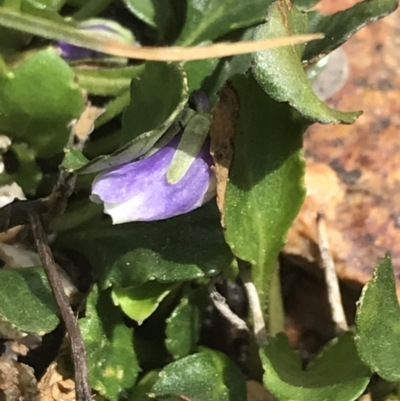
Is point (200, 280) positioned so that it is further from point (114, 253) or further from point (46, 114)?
point (46, 114)

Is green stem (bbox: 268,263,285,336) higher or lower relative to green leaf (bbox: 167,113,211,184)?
lower

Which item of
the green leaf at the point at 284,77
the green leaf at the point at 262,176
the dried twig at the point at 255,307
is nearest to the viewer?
the green leaf at the point at 284,77

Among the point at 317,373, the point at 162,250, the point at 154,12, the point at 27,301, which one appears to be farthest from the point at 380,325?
the point at 154,12

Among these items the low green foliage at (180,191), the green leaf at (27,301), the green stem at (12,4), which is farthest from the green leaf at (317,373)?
the green stem at (12,4)

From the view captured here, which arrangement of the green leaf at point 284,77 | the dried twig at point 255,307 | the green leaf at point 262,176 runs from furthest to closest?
the dried twig at point 255,307 → the green leaf at point 262,176 → the green leaf at point 284,77

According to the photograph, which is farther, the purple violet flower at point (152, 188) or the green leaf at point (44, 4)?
the green leaf at point (44, 4)

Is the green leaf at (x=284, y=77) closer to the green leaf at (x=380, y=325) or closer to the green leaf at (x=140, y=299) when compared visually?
the green leaf at (x=380, y=325)

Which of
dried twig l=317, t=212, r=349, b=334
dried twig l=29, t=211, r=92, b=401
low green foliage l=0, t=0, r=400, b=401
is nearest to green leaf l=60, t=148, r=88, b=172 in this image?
low green foliage l=0, t=0, r=400, b=401

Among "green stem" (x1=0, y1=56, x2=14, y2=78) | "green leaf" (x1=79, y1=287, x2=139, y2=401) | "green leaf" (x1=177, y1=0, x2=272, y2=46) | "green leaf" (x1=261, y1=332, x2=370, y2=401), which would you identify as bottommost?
"green leaf" (x1=261, y1=332, x2=370, y2=401)

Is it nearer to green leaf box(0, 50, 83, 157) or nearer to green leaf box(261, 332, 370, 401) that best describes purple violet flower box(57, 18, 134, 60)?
green leaf box(0, 50, 83, 157)
